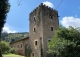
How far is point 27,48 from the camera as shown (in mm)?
38219

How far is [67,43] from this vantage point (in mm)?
26672

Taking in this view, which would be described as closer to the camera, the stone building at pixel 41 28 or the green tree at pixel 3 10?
the green tree at pixel 3 10

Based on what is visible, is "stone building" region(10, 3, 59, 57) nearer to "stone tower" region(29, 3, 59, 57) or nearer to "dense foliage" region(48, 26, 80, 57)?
"stone tower" region(29, 3, 59, 57)

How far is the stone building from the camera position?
114ft

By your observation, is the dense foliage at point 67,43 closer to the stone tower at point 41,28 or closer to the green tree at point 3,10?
the stone tower at point 41,28

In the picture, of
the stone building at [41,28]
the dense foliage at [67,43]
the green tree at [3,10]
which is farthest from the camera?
the stone building at [41,28]

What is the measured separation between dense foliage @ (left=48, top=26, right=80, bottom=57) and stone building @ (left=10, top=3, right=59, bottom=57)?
19.4 ft

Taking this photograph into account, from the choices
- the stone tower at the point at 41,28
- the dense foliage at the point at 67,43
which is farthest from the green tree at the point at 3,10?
the stone tower at the point at 41,28

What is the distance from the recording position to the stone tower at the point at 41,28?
34.9 meters

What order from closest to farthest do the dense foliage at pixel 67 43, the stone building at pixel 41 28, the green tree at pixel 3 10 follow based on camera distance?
1. the green tree at pixel 3 10
2. the dense foliage at pixel 67 43
3. the stone building at pixel 41 28

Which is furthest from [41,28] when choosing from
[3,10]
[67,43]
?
[3,10]

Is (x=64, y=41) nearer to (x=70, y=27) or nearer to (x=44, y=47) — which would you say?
(x=70, y=27)

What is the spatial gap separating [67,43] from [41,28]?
9976 mm

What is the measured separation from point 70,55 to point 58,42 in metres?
3.21
